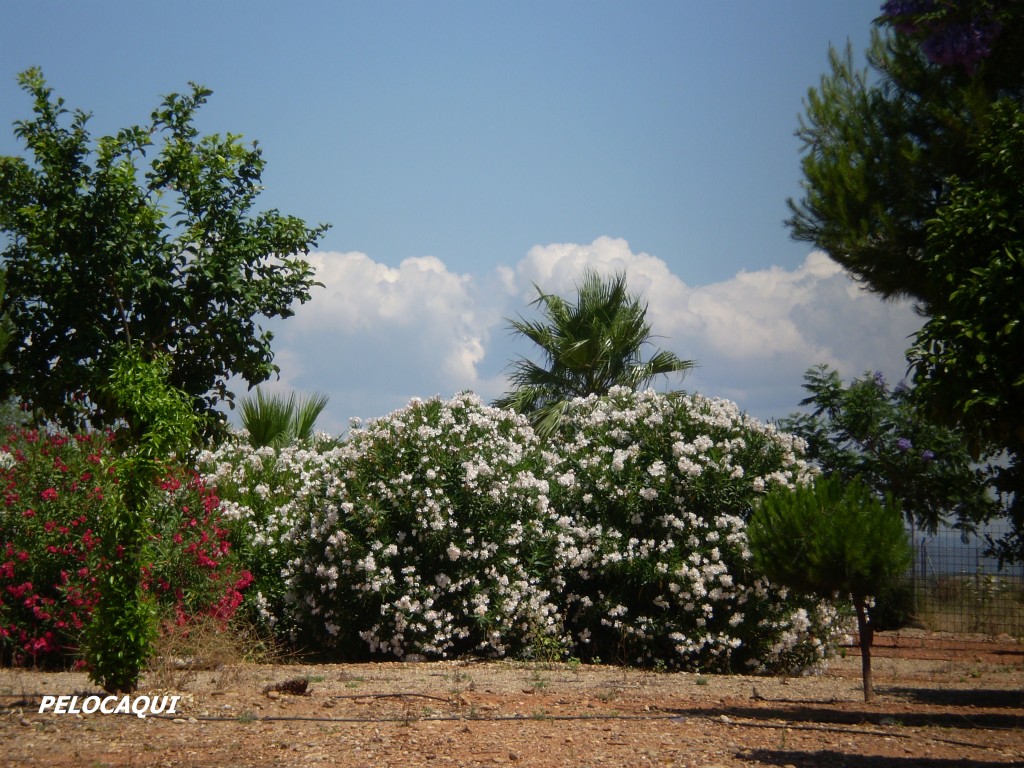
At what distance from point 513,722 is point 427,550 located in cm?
372

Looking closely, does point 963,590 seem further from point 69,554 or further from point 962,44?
point 69,554

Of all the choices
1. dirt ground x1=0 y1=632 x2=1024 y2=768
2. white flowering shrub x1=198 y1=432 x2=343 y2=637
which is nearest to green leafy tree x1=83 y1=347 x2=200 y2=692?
dirt ground x1=0 y1=632 x2=1024 y2=768

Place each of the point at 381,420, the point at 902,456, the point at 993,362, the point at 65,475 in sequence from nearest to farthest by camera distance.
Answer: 1. the point at 993,362
2. the point at 65,475
3. the point at 381,420
4. the point at 902,456

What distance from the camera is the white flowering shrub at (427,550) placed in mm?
9641

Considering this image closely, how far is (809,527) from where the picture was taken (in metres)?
7.07

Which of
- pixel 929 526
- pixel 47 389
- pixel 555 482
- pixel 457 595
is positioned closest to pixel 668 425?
pixel 555 482

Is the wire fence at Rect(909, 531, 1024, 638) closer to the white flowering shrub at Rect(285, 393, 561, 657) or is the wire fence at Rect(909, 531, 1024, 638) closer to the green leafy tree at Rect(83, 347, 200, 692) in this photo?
the white flowering shrub at Rect(285, 393, 561, 657)

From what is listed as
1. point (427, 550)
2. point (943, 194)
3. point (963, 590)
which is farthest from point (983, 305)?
point (963, 590)

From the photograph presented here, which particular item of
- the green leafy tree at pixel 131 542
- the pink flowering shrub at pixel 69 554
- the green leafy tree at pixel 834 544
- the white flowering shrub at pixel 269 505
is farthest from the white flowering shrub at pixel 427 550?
the green leafy tree at pixel 834 544

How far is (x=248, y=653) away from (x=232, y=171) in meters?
4.64

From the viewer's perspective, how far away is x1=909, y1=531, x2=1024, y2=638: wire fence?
14.5 metres

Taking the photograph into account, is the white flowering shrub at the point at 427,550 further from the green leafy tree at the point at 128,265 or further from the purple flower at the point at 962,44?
the purple flower at the point at 962,44

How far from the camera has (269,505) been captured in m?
11.2

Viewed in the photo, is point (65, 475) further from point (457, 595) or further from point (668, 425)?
point (668, 425)
